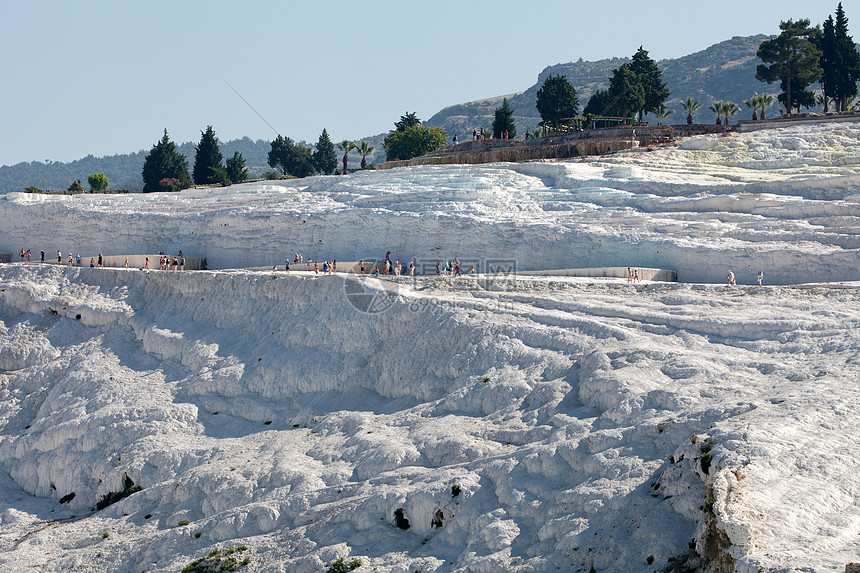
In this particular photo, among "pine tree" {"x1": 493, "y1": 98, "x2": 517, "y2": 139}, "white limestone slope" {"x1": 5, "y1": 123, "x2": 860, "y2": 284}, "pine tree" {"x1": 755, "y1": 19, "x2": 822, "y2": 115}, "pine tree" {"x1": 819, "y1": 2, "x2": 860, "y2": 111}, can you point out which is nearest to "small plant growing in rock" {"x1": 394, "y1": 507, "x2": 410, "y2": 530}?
"white limestone slope" {"x1": 5, "y1": 123, "x2": 860, "y2": 284}

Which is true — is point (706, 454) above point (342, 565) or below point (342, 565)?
above

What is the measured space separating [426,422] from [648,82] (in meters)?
31.7

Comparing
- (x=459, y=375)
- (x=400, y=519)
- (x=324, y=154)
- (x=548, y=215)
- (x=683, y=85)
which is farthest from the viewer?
(x=683, y=85)

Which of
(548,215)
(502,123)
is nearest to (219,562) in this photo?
(548,215)

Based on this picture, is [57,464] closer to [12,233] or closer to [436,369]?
[436,369]

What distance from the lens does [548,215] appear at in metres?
26.9

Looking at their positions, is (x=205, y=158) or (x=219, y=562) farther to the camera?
(x=205, y=158)

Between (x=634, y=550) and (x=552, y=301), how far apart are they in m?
9.49

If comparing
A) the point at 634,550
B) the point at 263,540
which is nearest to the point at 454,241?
the point at 263,540

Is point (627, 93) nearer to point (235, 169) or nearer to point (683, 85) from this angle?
point (235, 169)

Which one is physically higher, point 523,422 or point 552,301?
point 552,301

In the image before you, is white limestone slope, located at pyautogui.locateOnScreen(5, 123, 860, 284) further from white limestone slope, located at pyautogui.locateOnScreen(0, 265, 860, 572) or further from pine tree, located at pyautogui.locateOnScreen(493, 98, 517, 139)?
pine tree, located at pyautogui.locateOnScreen(493, 98, 517, 139)

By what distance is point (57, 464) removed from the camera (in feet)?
68.0

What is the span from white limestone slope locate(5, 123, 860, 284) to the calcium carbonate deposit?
0.11 m
